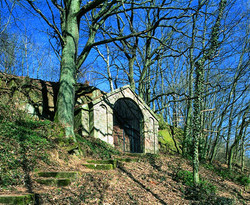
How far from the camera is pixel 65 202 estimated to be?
4598 millimetres

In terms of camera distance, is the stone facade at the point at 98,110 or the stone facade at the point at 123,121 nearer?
the stone facade at the point at 98,110

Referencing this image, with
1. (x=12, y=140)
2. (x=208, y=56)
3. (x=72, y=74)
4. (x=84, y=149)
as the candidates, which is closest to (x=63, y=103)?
(x=72, y=74)

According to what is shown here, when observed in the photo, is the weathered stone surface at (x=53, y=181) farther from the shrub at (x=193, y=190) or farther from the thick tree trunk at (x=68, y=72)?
the shrub at (x=193, y=190)

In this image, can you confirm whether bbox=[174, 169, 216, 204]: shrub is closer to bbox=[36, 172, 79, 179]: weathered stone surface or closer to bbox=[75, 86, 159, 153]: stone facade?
bbox=[36, 172, 79, 179]: weathered stone surface

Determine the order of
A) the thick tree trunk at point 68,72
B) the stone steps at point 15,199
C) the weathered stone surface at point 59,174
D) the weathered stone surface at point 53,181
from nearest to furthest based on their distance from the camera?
the stone steps at point 15,199
the weathered stone surface at point 53,181
the weathered stone surface at point 59,174
the thick tree trunk at point 68,72

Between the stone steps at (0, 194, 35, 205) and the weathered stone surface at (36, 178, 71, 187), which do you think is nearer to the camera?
the stone steps at (0, 194, 35, 205)

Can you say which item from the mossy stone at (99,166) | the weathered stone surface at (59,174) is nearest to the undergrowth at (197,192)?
the mossy stone at (99,166)

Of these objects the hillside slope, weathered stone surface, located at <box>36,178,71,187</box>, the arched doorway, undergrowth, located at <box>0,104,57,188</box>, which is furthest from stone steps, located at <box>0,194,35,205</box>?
the arched doorway

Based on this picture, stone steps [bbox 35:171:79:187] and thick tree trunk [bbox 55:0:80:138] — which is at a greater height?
thick tree trunk [bbox 55:0:80:138]

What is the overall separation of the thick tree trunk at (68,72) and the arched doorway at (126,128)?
22.6 ft

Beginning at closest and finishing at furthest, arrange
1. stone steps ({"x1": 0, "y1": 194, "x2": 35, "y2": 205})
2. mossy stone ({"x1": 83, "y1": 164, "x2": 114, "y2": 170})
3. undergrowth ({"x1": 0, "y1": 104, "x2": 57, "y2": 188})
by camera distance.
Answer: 1. stone steps ({"x1": 0, "y1": 194, "x2": 35, "y2": 205})
2. undergrowth ({"x1": 0, "y1": 104, "x2": 57, "y2": 188})
3. mossy stone ({"x1": 83, "y1": 164, "x2": 114, "y2": 170})

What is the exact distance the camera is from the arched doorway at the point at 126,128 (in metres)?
15.8

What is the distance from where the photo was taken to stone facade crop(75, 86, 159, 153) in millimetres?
12242

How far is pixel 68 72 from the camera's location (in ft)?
29.6
